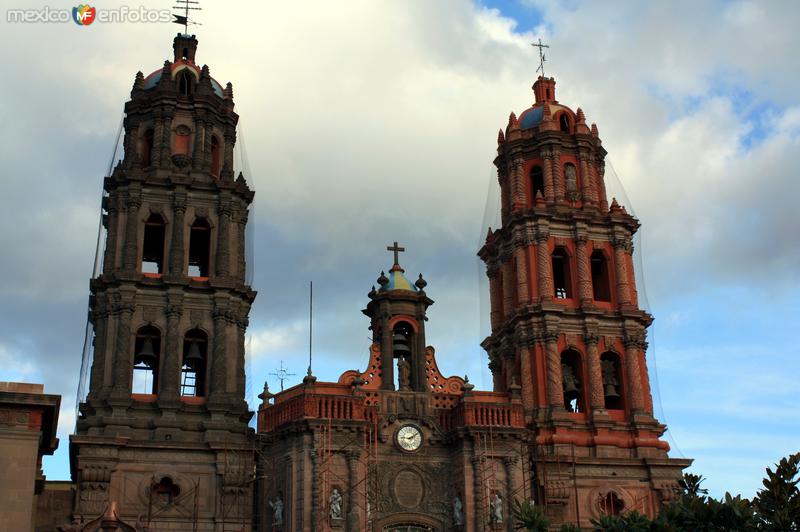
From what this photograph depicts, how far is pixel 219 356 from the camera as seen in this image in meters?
51.6

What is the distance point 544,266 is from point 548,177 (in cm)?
549

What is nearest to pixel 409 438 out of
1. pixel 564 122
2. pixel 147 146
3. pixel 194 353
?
pixel 194 353

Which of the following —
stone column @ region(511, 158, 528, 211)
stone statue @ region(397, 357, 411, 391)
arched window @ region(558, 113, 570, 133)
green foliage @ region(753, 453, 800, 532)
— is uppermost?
arched window @ region(558, 113, 570, 133)

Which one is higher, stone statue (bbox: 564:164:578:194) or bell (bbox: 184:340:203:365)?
stone statue (bbox: 564:164:578:194)

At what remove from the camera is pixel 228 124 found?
5862 cm

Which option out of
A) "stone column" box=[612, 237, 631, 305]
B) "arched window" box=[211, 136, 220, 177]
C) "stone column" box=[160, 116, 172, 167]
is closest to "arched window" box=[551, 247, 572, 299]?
"stone column" box=[612, 237, 631, 305]

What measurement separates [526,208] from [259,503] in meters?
20.6

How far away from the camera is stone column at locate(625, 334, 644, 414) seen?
178ft

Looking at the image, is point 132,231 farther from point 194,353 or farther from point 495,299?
point 495,299

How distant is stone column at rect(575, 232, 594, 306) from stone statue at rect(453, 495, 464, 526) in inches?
510

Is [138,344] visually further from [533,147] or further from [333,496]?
[533,147]

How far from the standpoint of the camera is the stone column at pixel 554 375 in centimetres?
5347

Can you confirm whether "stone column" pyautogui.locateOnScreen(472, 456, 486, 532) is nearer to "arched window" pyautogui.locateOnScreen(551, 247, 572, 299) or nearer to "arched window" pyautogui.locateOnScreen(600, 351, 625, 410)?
"arched window" pyautogui.locateOnScreen(600, 351, 625, 410)

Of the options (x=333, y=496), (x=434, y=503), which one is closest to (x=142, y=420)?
(x=333, y=496)
